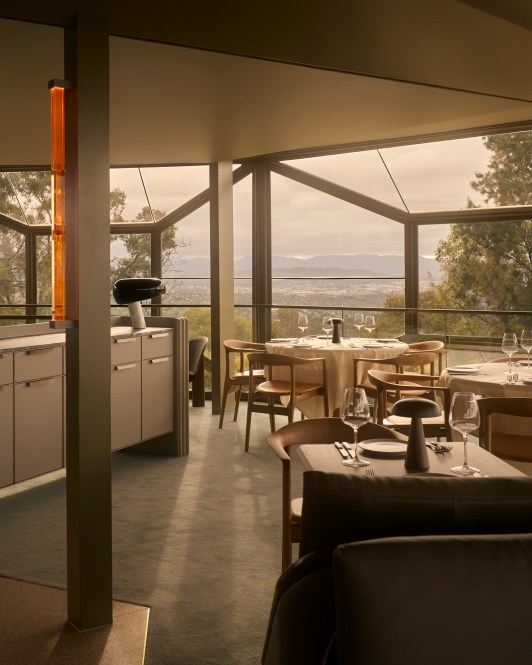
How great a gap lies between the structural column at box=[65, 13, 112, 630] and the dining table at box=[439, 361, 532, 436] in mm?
2573

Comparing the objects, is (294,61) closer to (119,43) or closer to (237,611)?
(119,43)

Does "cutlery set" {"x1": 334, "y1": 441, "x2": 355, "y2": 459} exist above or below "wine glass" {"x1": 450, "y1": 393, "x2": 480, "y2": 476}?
below

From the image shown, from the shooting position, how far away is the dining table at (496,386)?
4797mm

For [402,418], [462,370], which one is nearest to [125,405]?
[402,418]

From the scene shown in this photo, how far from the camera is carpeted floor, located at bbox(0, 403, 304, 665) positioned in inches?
130

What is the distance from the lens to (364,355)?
21.8 feet

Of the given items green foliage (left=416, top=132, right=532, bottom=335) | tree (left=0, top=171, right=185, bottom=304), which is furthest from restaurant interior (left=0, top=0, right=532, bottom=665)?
tree (left=0, top=171, right=185, bottom=304)

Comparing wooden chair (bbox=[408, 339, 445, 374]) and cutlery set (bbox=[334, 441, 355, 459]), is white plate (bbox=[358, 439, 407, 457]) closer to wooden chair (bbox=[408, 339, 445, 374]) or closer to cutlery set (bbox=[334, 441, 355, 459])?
cutlery set (bbox=[334, 441, 355, 459])

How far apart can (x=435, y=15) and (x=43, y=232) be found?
703cm

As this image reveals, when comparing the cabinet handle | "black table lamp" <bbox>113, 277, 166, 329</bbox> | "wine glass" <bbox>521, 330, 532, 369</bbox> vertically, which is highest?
"black table lamp" <bbox>113, 277, 166, 329</bbox>

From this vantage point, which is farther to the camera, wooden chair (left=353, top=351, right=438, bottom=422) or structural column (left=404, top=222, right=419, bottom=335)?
structural column (left=404, top=222, right=419, bottom=335)

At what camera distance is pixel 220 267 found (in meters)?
8.29

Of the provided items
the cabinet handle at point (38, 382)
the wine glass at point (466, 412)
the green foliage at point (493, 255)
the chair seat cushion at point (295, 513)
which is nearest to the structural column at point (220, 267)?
the green foliage at point (493, 255)

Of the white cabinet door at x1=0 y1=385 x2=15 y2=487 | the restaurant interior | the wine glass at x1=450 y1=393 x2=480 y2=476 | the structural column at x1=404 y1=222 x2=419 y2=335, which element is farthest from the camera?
the structural column at x1=404 y1=222 x2=419 y2=335
